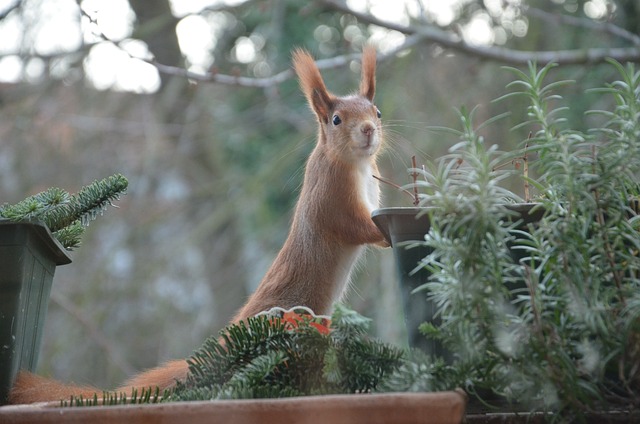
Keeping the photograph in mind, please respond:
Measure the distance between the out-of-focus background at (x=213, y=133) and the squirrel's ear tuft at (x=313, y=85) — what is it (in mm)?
674

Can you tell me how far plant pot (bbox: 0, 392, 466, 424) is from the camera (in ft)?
1.93

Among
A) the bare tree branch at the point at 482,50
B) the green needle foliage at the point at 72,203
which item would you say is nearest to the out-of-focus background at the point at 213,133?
the bare tree branch at the point at 482,50

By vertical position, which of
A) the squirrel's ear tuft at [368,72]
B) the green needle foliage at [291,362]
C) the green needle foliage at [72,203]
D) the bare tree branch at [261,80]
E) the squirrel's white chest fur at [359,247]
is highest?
the bare tree branch at [261,80]

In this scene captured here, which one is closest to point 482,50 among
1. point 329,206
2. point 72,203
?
point 329,206

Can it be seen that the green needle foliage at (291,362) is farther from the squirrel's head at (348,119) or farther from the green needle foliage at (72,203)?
the squirrel's head at (348,119)

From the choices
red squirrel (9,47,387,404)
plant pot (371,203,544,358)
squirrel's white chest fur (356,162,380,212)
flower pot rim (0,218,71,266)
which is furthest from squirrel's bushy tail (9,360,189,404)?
squirrel's white chest fur (356,162,380,212)

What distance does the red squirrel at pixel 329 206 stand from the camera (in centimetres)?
138

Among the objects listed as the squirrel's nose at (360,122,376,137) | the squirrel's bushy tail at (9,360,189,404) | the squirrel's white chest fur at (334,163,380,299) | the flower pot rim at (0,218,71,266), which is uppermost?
the squirrel's nose at (360,122,376,137)

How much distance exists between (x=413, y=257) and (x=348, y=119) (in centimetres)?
84

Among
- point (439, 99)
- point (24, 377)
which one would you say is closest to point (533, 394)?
point (24, 377)

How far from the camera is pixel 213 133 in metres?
3.55

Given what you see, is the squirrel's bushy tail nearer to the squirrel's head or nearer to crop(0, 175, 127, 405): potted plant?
crop(0, 175, 127, 405): potted plant

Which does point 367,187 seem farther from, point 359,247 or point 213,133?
point 213,133

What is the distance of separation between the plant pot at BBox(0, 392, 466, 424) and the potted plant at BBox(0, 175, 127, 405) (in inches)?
11.0
